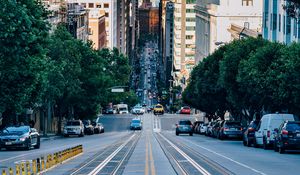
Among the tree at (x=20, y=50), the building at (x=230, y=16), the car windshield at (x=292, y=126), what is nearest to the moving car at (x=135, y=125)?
the building at (x=230, y=16)

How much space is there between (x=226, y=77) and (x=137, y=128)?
42.7m

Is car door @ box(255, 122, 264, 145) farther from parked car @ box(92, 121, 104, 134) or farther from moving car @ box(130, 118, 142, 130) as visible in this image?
moving car @ box(130, 118, 142, 130)

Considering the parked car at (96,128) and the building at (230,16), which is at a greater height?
the building at (230,16)

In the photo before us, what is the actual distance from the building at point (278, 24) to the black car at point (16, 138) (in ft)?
112

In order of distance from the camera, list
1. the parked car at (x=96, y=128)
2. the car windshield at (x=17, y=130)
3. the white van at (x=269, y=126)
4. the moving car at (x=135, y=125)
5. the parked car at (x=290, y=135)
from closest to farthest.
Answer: the parked car at (x=290, y=135) → the white van at (x=269, y=126) → the car windshield at (x=17, y=130) → the parked car at (x=96, y=128) → the moving car at (x=135, y=125)

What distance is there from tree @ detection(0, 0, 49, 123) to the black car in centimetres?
124

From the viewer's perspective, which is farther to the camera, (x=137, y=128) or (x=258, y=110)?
(x=137, y=128)

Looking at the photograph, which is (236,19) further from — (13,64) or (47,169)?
(47,169)

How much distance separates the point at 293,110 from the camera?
6469cm

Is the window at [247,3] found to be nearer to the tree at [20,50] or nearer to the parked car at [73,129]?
the parked car at [73,129]

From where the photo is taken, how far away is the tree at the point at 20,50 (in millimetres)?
40438

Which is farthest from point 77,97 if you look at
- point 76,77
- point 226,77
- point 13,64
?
point 13,64

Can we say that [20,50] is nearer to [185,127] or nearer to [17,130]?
[17,130]

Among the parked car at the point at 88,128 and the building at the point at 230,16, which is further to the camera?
the building at the point at 230,16
